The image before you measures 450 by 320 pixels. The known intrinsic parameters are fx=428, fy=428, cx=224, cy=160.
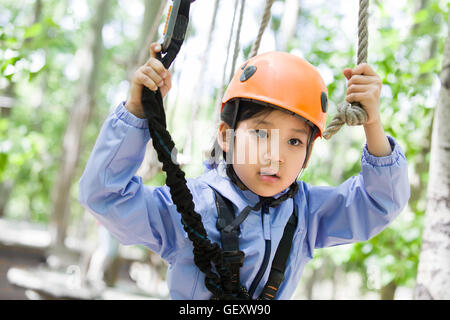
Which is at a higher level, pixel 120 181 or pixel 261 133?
pixel 261 133

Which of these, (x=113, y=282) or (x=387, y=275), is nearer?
(x=387, y=275)

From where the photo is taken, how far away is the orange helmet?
55.8 inches

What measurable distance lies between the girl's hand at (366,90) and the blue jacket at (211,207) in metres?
0.16

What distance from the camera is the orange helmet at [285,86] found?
1.42m

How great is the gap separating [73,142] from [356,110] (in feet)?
25.1

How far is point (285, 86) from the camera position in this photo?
1.44 meters

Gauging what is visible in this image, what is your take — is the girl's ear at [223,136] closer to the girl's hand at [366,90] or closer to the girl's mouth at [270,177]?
the girl's mouth at [270,177]

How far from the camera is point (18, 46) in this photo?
11.5ft

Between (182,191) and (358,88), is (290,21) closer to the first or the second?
(358,88)

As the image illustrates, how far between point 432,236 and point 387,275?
2.04 metres

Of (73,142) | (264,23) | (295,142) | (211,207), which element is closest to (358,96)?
(295,142)

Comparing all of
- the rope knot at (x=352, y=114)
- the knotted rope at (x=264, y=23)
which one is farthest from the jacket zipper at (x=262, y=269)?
the knotted rope at (x=264, y=23)
